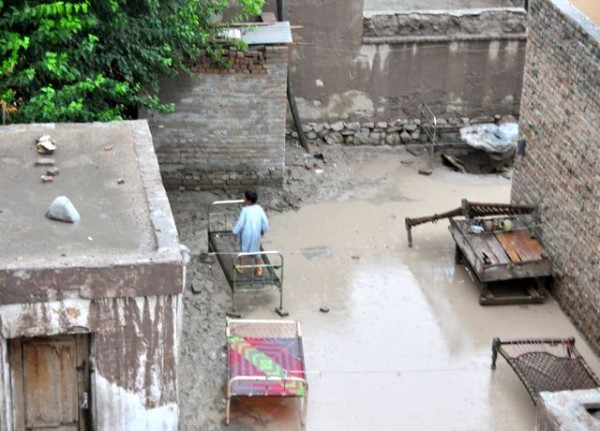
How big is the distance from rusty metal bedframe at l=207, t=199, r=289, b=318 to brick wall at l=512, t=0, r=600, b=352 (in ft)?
10.7

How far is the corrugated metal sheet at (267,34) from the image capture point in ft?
48.3

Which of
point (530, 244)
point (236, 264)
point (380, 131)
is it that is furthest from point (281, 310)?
point (380, 131)

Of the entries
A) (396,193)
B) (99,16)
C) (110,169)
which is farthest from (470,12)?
(110,169)

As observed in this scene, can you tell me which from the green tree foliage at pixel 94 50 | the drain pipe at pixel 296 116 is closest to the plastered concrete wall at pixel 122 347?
the green tree foliage at pixel 94 50

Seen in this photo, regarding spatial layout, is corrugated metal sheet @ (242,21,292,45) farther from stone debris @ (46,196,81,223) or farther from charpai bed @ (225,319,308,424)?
stone debris @ (46,196,81,223)

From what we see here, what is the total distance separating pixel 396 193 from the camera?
16000 mm

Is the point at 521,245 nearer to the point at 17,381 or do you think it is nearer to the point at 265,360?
the point at 265,360

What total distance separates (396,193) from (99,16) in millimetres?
5190

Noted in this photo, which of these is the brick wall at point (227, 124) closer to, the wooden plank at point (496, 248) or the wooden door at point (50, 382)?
the wooden plank at point (496, 248)

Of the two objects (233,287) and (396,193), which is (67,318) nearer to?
(233,287)

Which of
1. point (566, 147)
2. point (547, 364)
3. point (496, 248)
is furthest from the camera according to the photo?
point (496, 248)

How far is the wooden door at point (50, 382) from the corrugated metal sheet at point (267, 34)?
21.1 ft

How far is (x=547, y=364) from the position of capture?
11766 mm

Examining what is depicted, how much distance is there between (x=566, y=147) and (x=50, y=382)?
21.7 ft
